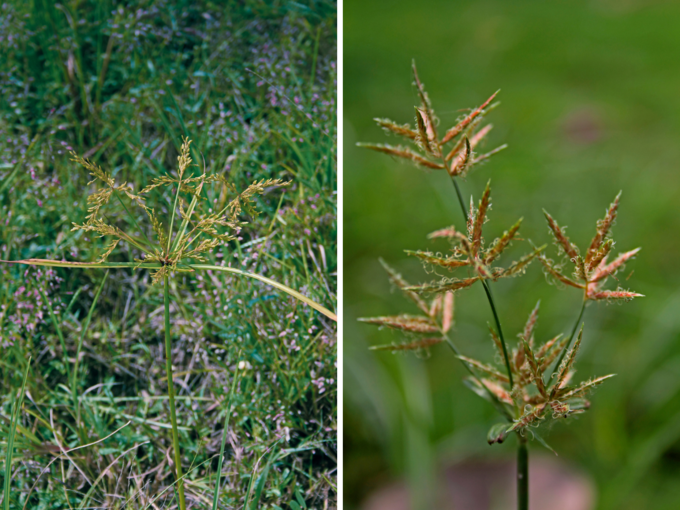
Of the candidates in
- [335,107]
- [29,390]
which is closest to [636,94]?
[335,107]

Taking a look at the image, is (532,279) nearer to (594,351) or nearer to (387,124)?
(594,351)

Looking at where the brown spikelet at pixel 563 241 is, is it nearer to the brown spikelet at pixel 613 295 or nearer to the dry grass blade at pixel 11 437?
the brown spikelet at pixel 613 295

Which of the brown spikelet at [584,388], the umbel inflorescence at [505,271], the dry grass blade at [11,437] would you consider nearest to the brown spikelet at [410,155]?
the umbel inflorescence at [505,271]

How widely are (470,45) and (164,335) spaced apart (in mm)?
1027

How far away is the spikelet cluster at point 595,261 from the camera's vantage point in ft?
0.72

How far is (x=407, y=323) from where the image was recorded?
26 centimetres

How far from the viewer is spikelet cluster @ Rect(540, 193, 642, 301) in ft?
0.72

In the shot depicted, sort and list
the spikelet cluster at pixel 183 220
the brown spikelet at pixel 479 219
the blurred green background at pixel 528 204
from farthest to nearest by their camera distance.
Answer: the blurred green background at pixel 528 204
the spikelet cluster at pixel 183 220
the brown spikelet at pixel 479 219

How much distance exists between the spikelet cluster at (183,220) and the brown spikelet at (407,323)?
0.15 meters

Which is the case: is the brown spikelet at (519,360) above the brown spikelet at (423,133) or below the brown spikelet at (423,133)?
below

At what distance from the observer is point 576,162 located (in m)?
0.94

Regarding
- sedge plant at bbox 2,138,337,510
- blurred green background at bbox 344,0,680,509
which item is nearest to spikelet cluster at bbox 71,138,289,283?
sedge plant at bbox 2,138,337,510

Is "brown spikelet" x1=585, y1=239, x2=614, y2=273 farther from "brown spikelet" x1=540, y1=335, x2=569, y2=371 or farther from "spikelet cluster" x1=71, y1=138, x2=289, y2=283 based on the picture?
"spikelet cluster" x1=71, y1=138, x2=289, y2=283

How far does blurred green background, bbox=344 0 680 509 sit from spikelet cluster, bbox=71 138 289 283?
131 mm
